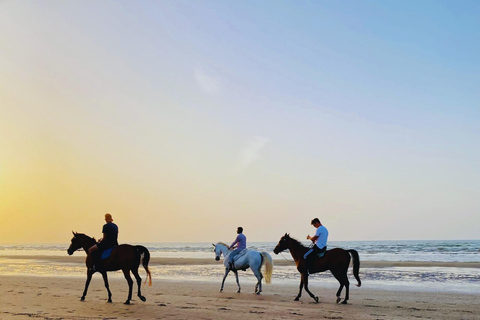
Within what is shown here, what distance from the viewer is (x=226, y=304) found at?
11.9 meters

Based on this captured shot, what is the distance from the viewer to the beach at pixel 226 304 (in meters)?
10.1

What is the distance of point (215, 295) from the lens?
46.0 feet

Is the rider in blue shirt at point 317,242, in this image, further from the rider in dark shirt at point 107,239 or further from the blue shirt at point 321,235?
the rider in dark shirt at point 107,239

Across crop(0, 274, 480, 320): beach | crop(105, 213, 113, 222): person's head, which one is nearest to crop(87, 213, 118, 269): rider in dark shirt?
crop(105, 213, 113, 222): person's head

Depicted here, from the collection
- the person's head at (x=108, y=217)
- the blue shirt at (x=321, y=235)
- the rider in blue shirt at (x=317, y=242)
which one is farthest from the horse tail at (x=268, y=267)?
the person's head at (x=108, y=217)

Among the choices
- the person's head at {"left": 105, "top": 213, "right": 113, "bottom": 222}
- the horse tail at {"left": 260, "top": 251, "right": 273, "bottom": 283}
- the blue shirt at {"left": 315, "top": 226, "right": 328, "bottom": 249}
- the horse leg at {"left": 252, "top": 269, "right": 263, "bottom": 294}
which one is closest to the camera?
the person's head at {"left": 105, "top": 213, "right": 113, "bottom": 222}

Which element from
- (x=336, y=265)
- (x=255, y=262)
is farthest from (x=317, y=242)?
(x=255, y=262)

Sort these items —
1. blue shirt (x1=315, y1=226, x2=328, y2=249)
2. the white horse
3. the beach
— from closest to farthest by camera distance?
the beach < blue shirt (x1=315, y1=226, x2=328, y2=249) < the white horse

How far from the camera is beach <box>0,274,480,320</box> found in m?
10.1

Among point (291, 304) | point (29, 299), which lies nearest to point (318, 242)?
point (291, 304)

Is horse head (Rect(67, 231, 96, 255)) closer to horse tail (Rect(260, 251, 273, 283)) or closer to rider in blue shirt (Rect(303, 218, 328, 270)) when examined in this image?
horse tail (Rect(260, 251, 273, 283))

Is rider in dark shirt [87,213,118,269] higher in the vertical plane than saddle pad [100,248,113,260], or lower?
higher

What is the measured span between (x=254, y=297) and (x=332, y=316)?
3.91 m

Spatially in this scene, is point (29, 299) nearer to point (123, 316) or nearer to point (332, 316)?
point (123, 316)
